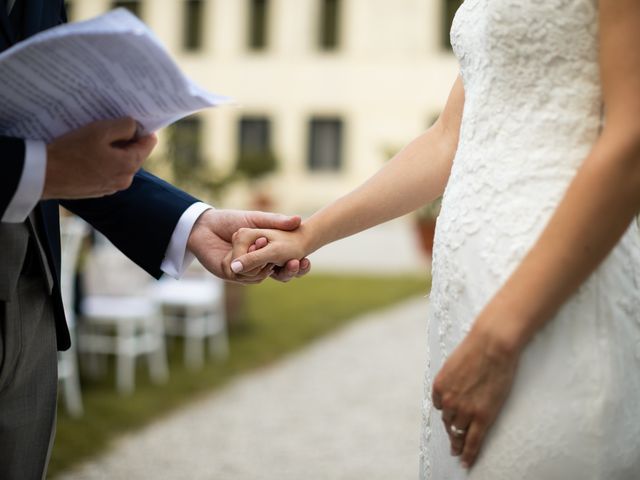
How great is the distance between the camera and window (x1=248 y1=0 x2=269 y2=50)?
25125mm

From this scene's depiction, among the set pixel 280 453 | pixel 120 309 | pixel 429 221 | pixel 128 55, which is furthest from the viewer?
pixel 429 221

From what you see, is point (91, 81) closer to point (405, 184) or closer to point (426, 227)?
point (405, 184)

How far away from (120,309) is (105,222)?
13.6 feet

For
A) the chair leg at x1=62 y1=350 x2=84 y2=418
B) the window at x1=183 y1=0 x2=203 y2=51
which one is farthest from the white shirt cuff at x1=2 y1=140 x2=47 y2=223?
the window at x1=183 y1=0 x2=203 y2=51

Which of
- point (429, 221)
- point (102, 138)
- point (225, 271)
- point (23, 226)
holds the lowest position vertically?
point (429, 221)

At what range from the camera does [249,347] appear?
24.1ft

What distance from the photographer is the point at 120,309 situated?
5988 mm

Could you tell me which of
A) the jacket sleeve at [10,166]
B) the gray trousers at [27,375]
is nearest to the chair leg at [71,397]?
the gray trousers at [27,375]

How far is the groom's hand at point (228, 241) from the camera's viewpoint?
2.05 metres

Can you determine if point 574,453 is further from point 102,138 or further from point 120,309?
point 120,309

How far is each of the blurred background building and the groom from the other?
21800 millimetres

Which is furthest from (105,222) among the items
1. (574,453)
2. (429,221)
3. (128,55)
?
(429,221)

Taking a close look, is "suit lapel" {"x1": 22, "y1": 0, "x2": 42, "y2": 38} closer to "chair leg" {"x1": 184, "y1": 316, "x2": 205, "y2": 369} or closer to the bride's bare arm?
the bride's bare arm

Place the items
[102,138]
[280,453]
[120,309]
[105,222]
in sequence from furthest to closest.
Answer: [120,309] < [280,453] < [105,222] < [102,138]
